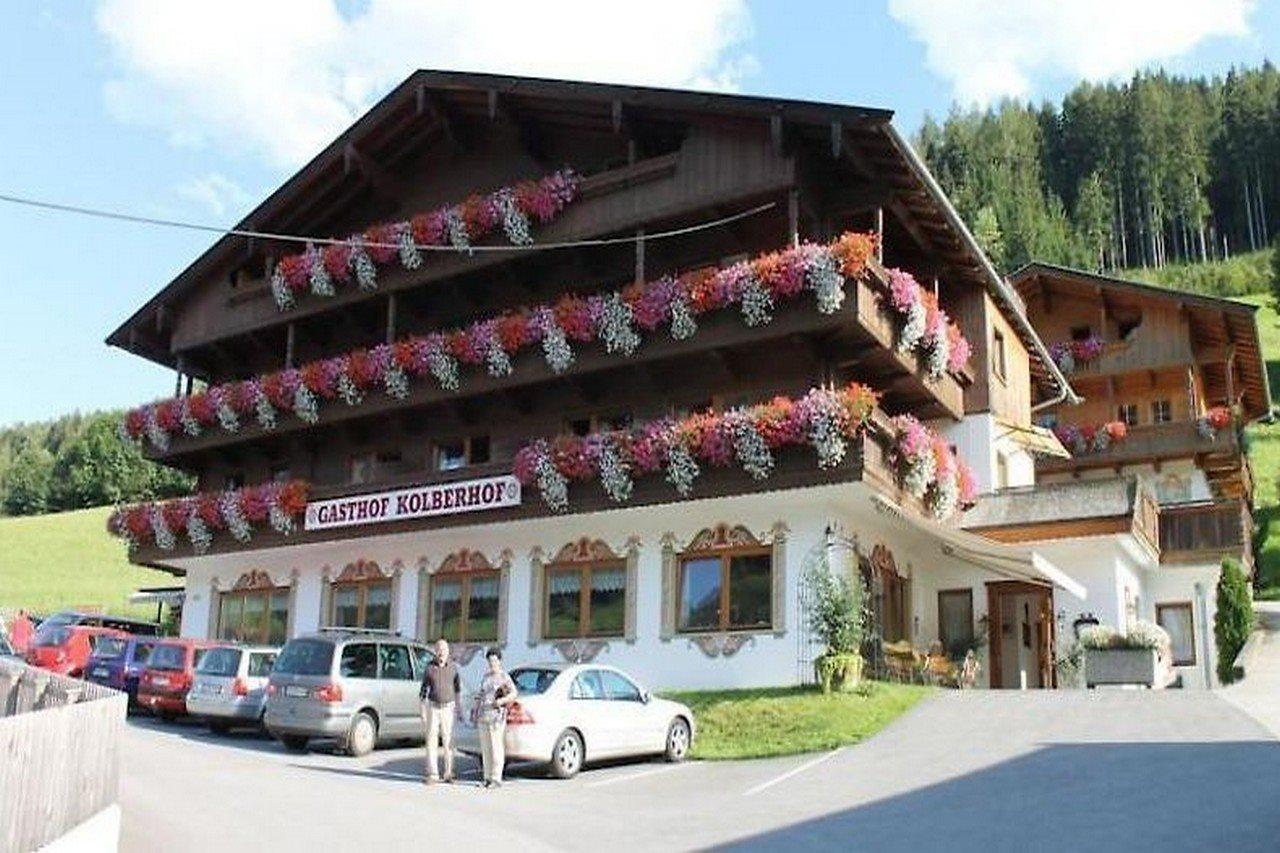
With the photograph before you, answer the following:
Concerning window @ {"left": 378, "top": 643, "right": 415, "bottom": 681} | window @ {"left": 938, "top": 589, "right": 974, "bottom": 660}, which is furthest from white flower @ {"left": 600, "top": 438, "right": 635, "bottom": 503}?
window @ {"left": 938, "top": 589, "right": 974, "bottom": 660}

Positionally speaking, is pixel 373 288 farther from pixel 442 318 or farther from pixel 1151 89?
pixel 1151 89

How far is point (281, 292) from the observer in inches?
1309

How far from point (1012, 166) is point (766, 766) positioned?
116 m

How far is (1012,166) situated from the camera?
126m

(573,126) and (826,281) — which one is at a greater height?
(573,126)

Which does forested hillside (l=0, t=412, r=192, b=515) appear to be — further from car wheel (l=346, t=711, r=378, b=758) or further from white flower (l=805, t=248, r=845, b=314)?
white flower (l=805, t=248, r=845, b=314)

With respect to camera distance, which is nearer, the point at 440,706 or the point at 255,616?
the point at 440,706

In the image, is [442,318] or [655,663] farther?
[442,318]

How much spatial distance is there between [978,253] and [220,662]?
57.2ft

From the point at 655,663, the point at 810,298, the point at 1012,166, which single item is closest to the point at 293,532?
the point at 655,663

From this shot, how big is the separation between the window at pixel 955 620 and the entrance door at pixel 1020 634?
1.44 ft

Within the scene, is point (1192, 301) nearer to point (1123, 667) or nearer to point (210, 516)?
point (1123, 667)

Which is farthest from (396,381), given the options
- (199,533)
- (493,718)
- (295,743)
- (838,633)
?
(493,718)

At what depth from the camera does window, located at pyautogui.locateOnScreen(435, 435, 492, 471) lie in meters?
30.5
